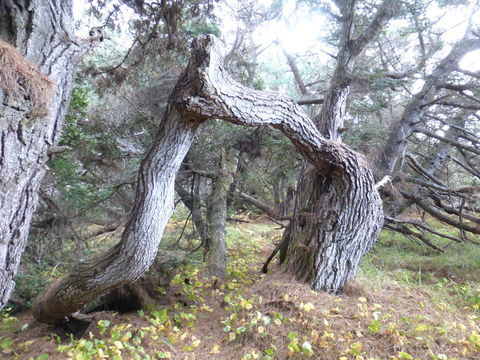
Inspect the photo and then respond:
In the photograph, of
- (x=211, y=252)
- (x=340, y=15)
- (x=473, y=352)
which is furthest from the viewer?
(x=211, y=252)

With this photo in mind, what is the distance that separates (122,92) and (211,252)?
3320 millimetres

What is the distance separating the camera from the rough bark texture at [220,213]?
593 cm

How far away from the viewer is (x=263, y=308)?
3758 millimetres

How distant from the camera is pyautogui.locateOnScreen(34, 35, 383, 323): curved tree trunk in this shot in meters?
2.75

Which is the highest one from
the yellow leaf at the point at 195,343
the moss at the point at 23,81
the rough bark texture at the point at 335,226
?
the moss at the point at 23,81

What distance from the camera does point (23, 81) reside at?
2.29 metres

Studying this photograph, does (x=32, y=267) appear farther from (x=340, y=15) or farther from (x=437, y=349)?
(x=340, y=15)

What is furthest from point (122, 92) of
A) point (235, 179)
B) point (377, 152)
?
point (377, 152)

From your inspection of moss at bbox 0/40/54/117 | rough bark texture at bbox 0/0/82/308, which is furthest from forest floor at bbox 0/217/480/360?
moss at bbox 0/40/54/117

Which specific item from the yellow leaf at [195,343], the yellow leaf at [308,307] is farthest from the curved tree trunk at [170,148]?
the yellow leaf at [308,307]

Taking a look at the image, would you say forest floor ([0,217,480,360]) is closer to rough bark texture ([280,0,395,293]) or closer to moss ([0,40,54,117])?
rough bark texture ([280,0,395,293])

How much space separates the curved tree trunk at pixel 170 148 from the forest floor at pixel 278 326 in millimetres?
536

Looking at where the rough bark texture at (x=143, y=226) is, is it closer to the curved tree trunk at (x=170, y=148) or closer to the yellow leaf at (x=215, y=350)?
the curved tree trunk at (x=170, y=148)

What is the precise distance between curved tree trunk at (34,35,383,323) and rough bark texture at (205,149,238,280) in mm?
2659
